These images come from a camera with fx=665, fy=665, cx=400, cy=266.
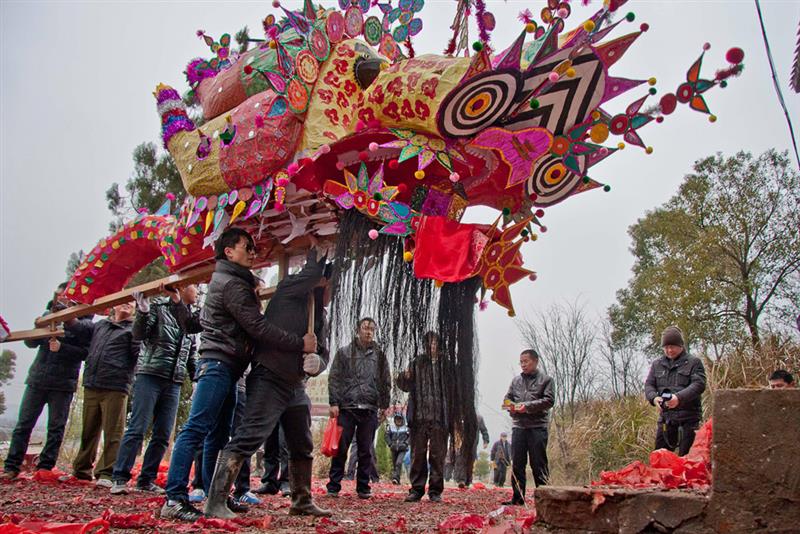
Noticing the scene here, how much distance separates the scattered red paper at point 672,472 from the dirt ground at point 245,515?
0.60 m

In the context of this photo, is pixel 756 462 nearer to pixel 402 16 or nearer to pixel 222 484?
pixel 222 484

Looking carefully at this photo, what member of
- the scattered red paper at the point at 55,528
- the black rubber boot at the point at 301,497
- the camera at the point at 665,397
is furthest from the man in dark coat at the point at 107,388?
the camera at the point at 665,397

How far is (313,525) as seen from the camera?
3727 millimetres

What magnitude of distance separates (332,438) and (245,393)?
138 cm

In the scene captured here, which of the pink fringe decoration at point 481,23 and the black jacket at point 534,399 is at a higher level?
the pink fringe decoration at point 481,23

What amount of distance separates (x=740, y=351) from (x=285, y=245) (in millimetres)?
7934

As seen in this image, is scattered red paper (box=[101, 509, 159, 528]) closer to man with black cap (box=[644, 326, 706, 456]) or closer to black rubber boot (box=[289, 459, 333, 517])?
black rubber boot (box=[289, 459, 333, 517])

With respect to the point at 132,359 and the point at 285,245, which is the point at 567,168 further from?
the point at 132,359

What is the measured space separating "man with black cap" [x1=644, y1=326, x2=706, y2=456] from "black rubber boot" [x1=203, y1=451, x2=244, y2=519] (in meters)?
3.51

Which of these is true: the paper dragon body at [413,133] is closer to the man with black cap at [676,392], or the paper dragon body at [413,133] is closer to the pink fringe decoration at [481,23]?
the pink fringe decoration at [481,23]

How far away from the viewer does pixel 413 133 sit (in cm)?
393

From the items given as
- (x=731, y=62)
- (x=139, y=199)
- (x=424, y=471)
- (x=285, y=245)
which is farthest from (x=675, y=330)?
(x=139, y=199)

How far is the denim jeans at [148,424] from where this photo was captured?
5250mm

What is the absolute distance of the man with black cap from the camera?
5430 mm
